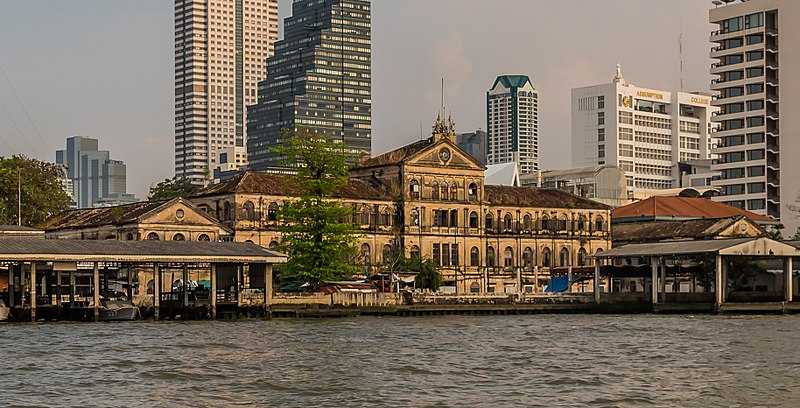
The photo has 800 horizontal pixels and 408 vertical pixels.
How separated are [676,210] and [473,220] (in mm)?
33118

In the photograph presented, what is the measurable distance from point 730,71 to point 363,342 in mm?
125894

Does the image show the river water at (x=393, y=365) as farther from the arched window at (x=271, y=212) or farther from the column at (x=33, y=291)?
the arched window at (x=271, y=212)

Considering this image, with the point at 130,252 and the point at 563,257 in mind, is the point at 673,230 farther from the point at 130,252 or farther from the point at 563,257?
the point at 130,252

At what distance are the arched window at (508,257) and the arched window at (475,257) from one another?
332 cm

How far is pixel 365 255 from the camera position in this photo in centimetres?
13262

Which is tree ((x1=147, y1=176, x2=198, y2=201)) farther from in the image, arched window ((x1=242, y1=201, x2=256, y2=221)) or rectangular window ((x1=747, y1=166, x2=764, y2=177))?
rectangular window ((x1=747, y1=166, x2=764, y2=177))

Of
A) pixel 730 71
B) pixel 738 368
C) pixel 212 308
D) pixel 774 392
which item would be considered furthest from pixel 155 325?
pixel 730 71

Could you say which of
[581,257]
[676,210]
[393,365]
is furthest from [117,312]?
[676,210]

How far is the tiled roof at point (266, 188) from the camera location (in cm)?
12500

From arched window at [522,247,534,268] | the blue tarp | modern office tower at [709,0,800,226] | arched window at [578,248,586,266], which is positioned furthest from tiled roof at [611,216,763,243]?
modern office tower at [709,0,800,226]

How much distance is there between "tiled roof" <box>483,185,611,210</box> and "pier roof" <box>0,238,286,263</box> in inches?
1891

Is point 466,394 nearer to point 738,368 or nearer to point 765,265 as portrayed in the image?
point 738,368

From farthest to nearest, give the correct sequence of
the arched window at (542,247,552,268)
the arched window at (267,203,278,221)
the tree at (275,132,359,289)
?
the arched window at (542,247,552,268)
the arched window at (267,203,278,221)
the tree at (275,132,359,289)

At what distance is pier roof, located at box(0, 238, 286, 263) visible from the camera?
86000 millimetres
